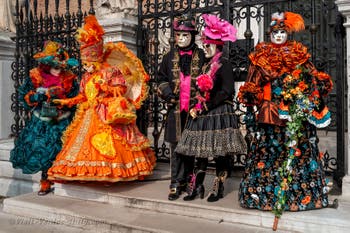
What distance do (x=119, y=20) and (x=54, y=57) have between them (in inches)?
44.4

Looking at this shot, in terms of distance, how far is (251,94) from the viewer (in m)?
4.22

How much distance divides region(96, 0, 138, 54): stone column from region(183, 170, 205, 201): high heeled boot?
258cm

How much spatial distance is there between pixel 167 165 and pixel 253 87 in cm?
257

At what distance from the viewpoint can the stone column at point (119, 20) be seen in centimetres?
634

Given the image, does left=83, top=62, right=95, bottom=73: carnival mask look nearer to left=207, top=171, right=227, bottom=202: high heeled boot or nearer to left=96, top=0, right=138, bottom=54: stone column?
left=96, top=0, right=138, bottom=54: stone column

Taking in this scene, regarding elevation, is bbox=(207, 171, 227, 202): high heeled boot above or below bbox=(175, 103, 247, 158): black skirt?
below

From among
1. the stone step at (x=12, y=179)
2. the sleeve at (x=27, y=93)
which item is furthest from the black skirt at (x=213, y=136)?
the stone step at (x=12, y=179)

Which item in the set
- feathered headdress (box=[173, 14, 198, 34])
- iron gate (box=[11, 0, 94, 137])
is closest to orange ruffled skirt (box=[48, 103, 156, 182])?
feathered headdress (box=[173, 14, 198, 34])

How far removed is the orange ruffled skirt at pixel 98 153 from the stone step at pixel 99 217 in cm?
37

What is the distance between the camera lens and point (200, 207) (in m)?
4.61

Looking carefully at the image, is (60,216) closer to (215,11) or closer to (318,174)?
(318,174)

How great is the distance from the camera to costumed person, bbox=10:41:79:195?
5.76 metres

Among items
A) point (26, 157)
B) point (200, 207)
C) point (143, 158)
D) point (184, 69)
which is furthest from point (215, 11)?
point (26, 157)

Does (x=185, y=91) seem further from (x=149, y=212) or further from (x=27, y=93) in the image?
(x=27, y=93)
